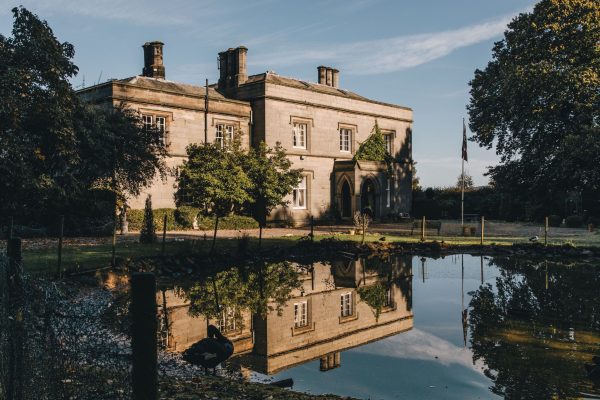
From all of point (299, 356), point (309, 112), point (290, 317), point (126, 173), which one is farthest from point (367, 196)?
point (299, 356)

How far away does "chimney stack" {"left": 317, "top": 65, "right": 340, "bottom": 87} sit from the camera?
43.4 m

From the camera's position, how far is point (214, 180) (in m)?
22.4

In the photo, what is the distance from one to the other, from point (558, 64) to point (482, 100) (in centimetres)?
532

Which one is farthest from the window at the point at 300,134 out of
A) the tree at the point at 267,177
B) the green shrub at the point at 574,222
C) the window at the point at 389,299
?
the window at the point at 389,299

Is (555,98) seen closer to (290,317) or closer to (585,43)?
(585,43)

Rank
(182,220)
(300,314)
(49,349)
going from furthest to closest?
1. (182,220)
2. (300,314)
3. (49,349)

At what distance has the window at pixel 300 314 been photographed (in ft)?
40.6

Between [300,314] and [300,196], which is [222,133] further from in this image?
[300,314]

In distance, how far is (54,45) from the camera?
1421 centimetres

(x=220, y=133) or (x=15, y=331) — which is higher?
(x=220, y=133)

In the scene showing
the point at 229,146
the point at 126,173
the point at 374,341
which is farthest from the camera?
the point at 229,146

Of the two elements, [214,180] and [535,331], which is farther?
[214,180]

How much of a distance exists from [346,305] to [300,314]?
162 cm

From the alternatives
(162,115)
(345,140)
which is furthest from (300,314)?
(345,140)
